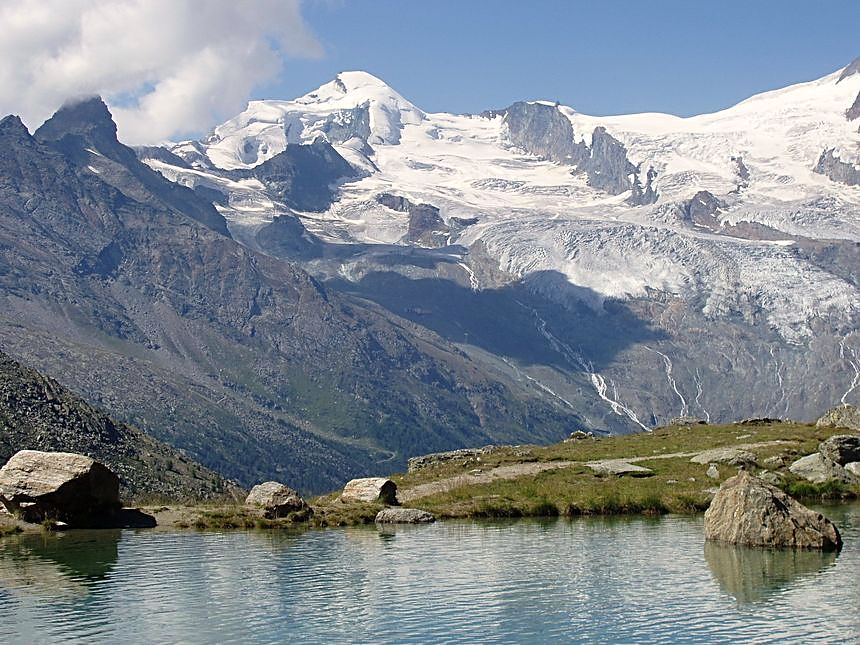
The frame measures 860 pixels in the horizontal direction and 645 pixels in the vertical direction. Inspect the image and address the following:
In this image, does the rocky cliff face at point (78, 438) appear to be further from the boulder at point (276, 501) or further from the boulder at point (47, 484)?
the boulder at point (47, 484)

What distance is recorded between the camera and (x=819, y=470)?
84750mm

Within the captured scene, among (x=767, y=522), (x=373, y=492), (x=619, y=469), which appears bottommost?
(x=767, y=522)

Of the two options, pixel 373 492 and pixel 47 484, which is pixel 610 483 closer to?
pixel 373 492

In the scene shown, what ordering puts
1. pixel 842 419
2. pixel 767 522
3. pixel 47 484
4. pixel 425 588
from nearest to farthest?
pixel 425 588, pixel 767 522, pixel 47 484, pixel 842 419

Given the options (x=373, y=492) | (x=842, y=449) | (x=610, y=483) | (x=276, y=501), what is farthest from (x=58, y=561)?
(x=842, y=449)

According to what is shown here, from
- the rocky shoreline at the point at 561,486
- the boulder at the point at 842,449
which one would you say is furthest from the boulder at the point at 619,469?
the boulder at the point at 842,449

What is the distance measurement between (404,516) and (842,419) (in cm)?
5853

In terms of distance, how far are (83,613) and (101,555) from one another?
14.3 metres

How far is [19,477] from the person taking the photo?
66875mm

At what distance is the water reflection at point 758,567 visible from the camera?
48.1 meters

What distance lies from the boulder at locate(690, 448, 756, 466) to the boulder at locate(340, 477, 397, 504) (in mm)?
26062

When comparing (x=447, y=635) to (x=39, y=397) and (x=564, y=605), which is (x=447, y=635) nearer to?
(x=564, y=605)

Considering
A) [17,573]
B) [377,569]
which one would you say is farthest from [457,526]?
[17,573]

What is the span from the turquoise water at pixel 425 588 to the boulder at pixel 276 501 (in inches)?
247
